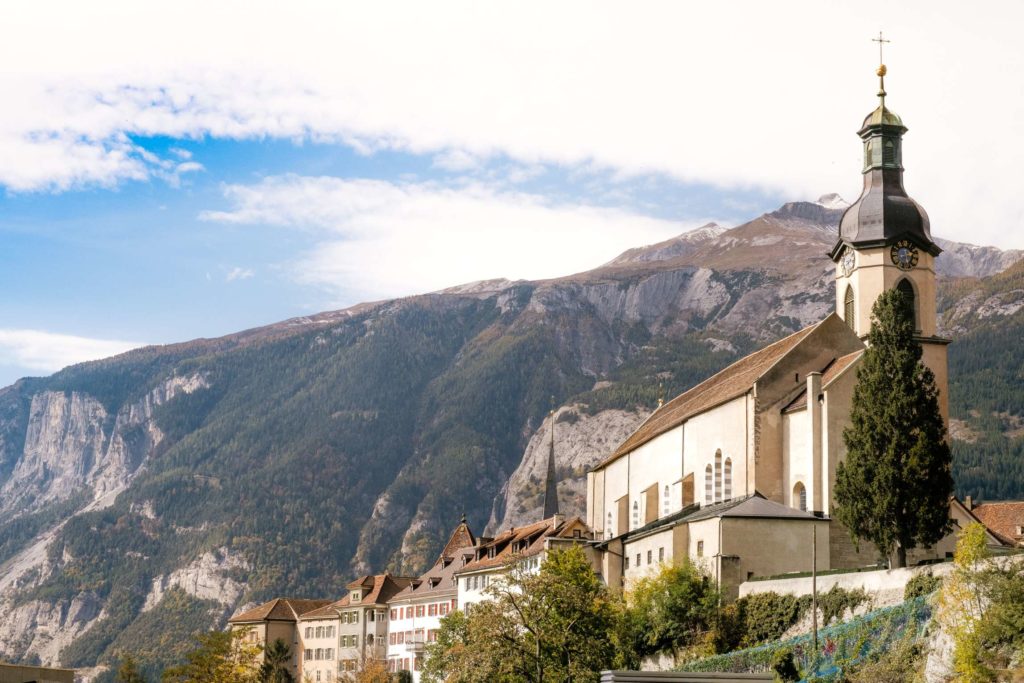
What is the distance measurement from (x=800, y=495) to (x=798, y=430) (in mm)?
3643

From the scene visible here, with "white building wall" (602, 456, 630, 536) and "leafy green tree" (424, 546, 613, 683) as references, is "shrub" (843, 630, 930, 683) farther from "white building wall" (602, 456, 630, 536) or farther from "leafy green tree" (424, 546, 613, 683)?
"white building wall" (602, 456, 630, 536)

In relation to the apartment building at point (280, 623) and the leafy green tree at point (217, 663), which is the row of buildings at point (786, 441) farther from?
the apartment building at point (280, 623)

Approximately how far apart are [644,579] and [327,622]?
9624 cm

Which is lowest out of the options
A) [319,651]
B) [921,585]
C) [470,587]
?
[319,651]

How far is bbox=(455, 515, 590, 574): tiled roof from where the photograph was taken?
122 metres

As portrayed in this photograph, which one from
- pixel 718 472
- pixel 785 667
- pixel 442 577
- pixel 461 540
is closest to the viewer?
pixel 785 667

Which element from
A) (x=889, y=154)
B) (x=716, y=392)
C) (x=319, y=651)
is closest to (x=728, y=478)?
(x=716, y=392)

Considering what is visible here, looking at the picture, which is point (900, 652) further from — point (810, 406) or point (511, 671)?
point (810, 406)

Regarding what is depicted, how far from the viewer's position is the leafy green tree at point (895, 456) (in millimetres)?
68062

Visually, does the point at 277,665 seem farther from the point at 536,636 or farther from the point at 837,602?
the point at 837,602

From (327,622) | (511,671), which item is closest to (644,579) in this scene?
(511,671)

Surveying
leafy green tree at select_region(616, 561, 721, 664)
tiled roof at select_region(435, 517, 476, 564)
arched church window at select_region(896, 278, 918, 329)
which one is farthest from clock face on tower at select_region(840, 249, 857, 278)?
tiled roof at select_region(435, 517, 476, 564)

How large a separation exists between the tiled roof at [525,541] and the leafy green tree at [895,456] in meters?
48.6

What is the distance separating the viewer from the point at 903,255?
3388 inches
